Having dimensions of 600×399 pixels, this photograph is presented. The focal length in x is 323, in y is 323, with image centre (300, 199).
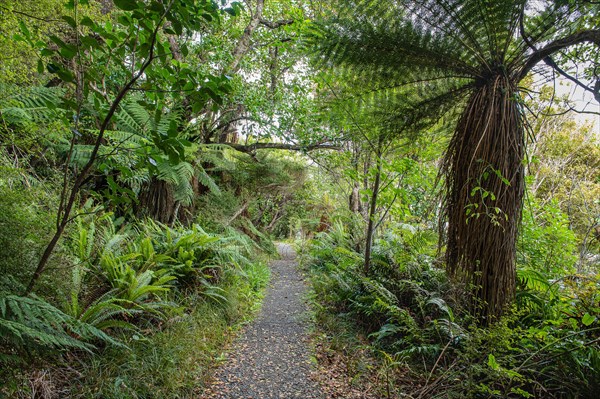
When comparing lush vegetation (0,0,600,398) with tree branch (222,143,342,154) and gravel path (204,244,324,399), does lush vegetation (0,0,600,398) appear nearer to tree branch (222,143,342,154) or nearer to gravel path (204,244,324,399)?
gravel path (204,244,324,399)

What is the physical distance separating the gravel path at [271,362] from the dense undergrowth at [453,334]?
1.13ft

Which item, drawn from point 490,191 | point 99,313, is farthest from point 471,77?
point 99,313

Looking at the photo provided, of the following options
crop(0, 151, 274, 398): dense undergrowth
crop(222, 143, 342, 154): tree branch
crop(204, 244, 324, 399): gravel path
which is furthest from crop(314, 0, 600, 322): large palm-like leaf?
crop(222, 143, 342, 154): tree branch

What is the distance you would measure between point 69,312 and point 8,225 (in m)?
0.83

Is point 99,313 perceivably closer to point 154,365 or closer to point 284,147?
point 154,365

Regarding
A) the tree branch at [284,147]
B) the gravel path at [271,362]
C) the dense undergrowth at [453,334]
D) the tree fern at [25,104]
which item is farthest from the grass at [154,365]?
the tree branch at [284,147]

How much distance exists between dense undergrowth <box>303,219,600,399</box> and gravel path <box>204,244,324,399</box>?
1.13 ft

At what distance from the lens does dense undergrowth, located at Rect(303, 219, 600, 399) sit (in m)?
2.08

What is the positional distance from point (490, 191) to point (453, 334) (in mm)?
1255

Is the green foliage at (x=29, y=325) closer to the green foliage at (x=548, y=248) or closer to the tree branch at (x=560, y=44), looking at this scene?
the tree branch at (x=560, y=44)

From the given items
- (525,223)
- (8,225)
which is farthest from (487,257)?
(8,225)

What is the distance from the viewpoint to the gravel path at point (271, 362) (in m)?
2.75

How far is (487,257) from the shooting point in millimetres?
2229

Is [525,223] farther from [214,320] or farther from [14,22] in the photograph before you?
[14,22]
